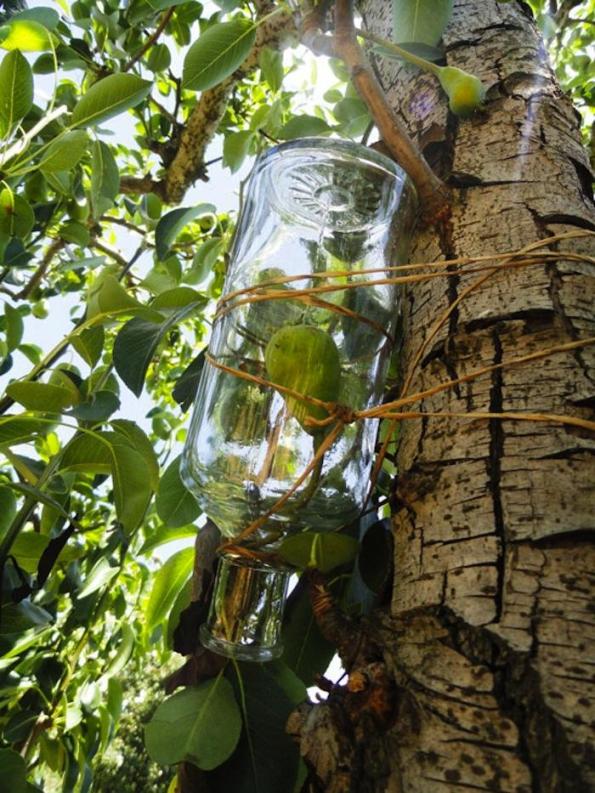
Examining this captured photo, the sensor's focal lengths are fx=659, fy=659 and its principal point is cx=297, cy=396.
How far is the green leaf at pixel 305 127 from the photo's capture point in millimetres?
962

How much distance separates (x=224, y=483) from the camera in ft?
1.81

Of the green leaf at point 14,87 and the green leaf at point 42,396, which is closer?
the green leaf at point 42,396

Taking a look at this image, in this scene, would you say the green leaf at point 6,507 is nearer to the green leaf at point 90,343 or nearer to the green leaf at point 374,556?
the green leaf at point 90,343

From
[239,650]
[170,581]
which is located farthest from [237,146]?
[239,650]

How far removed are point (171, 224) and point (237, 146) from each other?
18 centimetres

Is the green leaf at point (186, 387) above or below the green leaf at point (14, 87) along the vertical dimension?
below

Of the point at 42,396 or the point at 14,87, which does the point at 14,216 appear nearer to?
the point at 14,87

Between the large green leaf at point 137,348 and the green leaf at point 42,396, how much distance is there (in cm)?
11

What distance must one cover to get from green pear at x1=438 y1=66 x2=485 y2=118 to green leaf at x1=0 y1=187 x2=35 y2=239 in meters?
0.62

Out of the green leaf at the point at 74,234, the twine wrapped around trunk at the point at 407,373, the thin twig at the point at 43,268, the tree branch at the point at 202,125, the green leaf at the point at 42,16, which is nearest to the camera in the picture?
the twine wrapped around trunk at the point at 407,373

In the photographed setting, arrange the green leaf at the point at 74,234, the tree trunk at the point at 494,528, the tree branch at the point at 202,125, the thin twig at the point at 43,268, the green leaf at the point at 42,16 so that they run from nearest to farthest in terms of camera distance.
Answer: the tree trunk at the point at 494,528
the green leaf at the point at 42,16
the green leaf at the point at 74,234
the tree branch at the point at 202,125
the thin twig at the point at 43,268

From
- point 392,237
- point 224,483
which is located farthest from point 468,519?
point 392,237

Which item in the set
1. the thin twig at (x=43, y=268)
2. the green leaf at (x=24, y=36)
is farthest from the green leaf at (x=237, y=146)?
the thin twig at (x=43, y=268)

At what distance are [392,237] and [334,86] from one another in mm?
967
